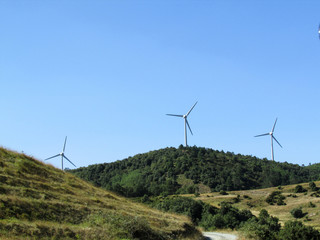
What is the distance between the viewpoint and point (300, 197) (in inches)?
3585

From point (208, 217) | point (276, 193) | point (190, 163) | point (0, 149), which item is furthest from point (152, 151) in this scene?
point (0, 149)

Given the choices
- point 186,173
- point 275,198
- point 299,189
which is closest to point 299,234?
point 275,198

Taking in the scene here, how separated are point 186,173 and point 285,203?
62.4 metres

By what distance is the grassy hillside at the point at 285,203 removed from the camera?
73906mm

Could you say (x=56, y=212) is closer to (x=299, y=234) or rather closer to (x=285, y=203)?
(x=299, y=234)

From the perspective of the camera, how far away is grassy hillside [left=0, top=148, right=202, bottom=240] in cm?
2047

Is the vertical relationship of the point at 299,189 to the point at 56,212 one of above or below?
above

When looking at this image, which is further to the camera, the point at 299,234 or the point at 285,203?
the point at 285,203

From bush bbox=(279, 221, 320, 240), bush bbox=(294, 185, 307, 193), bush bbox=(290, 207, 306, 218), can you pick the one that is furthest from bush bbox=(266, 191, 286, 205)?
bush bbox=(279, 221, 320, 240)

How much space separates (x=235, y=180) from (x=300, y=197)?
50682 mm

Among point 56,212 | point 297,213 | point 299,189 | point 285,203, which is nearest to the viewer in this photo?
point 56,212

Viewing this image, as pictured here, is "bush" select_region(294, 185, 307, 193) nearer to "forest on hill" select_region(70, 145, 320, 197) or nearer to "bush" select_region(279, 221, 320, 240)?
"forest on hill" select_region(70, 145, 320, 197)

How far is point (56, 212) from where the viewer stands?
2420 cm

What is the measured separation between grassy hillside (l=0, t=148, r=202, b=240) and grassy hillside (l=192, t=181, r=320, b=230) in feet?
151
